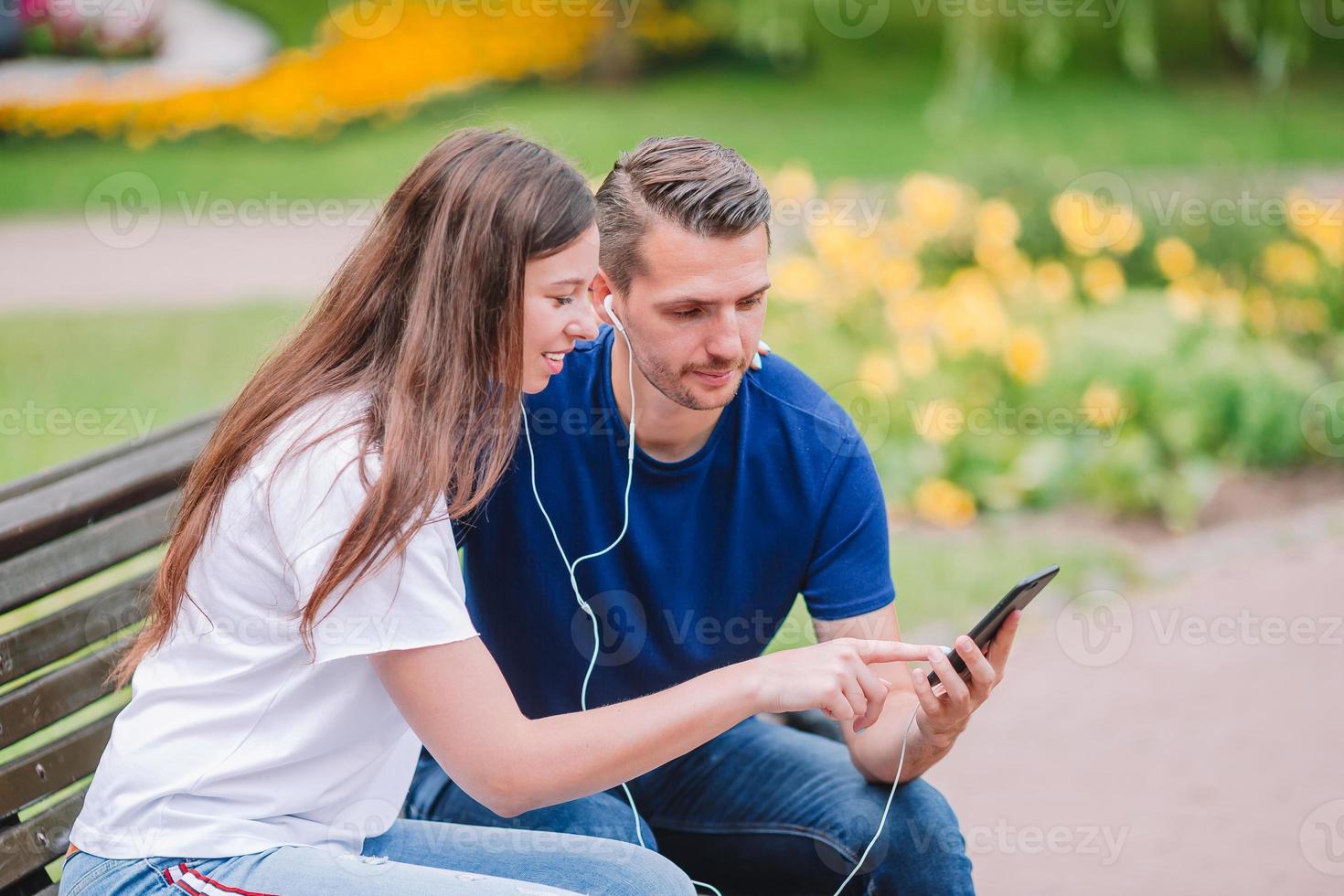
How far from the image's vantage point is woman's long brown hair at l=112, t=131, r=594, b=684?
1.92 meters

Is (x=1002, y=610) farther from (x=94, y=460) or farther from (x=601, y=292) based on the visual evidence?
(x=94, y=460)

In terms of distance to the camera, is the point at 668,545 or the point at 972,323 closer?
the point at 668,545

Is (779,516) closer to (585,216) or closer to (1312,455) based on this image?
(585,216)

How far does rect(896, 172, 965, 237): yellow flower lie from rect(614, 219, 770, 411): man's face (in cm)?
376

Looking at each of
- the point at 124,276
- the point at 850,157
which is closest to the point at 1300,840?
the point at 124,276

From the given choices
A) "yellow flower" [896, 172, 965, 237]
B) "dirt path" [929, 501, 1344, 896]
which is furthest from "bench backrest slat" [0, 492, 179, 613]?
"yellow flower" [896, 172, 965, 237]

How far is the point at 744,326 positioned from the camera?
7.74ft

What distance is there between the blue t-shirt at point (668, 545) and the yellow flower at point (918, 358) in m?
2.86

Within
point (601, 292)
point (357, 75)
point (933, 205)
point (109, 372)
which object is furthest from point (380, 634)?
point (357, 75)

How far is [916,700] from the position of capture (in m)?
2.34

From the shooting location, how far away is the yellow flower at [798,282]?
561cm

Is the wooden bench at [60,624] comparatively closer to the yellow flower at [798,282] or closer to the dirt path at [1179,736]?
the dirt path at [1179,736]

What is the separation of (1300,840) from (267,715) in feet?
8.48

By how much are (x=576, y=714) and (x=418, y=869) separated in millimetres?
296
